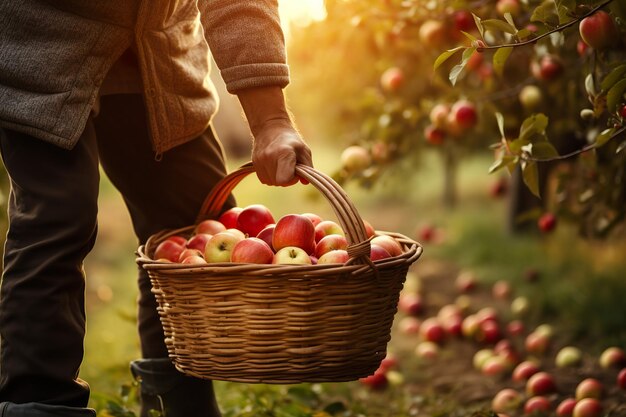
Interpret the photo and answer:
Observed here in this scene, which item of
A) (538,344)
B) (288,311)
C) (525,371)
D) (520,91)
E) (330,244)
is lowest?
(288,311)

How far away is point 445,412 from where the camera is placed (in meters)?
2.65

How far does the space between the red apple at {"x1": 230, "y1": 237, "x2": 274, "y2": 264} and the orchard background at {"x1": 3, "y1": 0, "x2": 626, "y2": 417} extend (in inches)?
22.9

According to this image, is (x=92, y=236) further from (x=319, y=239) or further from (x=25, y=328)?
(x=319, y=239)

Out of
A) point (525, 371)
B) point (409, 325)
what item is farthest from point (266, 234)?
point (409, 325)

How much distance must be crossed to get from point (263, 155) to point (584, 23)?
3.13 ft

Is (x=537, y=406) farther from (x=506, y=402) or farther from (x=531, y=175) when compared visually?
(x=531, y=175)

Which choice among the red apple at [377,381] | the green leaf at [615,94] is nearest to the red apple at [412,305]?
the red apple at [377,381]

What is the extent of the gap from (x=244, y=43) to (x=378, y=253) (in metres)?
0.57

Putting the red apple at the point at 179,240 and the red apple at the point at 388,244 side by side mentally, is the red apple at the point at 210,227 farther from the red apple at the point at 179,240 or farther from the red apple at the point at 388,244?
the red apple at the point at 388,244

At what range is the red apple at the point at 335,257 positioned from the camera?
177 centimetres

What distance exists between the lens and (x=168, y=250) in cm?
199

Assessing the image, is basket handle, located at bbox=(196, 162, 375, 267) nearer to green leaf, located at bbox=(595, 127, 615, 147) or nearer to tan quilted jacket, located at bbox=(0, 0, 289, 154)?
tan quilted jacket, located at bbox=(0, 0, 289, 154)

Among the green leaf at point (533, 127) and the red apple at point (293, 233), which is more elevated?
the green leaf at point (533, 127)

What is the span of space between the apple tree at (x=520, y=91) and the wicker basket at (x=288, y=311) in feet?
1.64
